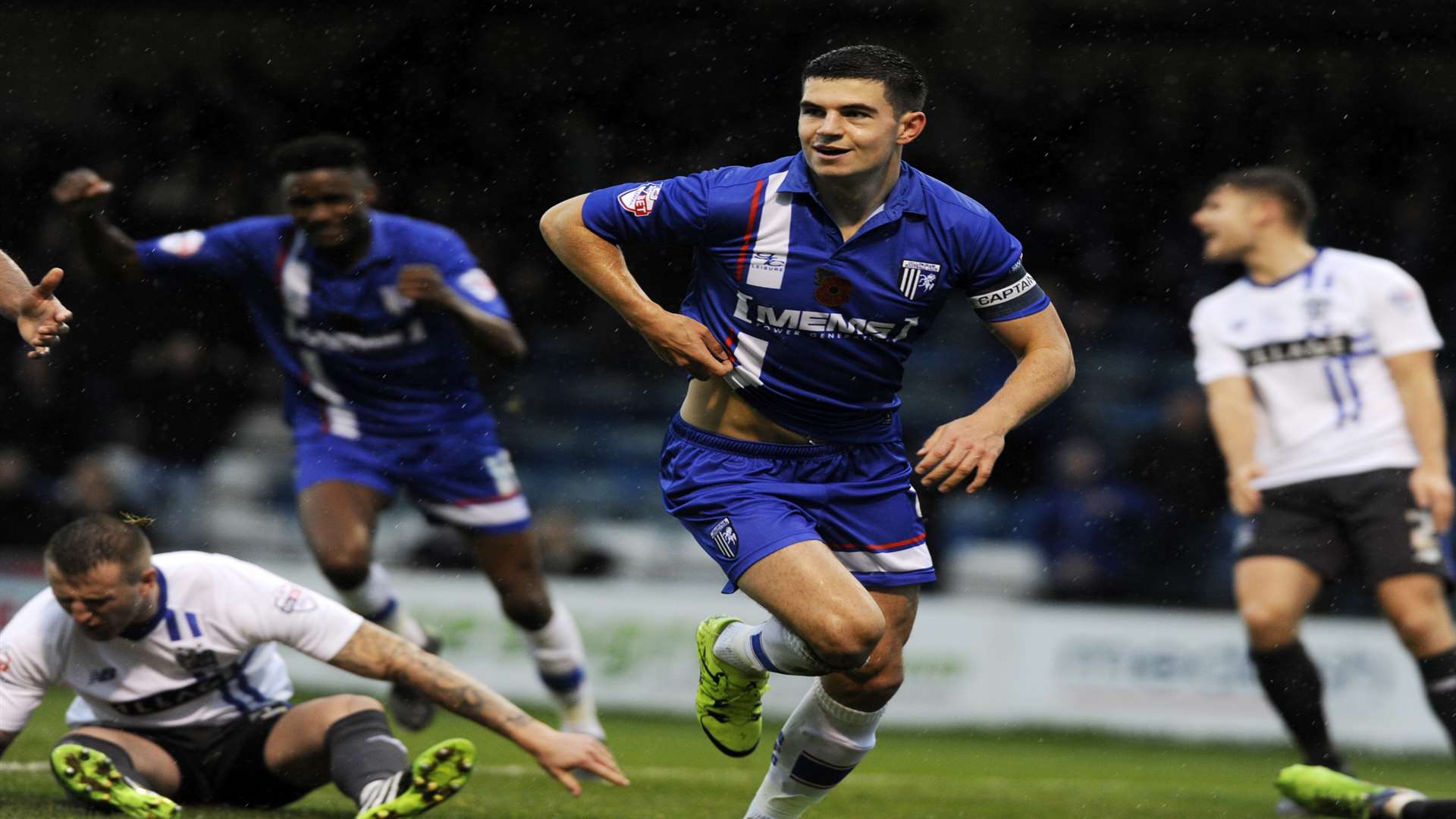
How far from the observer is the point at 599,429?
13516 millimetres

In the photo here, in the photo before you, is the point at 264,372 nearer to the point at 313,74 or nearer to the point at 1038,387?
the point at 313,74

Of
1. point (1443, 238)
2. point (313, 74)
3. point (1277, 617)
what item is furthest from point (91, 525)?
point (1443, 238)

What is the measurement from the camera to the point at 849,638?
15.1 ft

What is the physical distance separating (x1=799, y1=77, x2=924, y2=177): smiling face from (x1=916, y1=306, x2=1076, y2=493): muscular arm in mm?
619

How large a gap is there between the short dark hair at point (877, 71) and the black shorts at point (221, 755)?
8.17ft

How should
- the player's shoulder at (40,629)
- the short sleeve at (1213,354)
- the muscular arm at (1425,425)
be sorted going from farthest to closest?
the short sleeve at (1213,354), the muscular arm at (1425,425), the player's shoulder at (40,629)

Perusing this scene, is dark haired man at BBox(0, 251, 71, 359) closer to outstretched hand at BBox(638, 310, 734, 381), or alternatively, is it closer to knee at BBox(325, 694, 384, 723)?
knee at BBox(325, 694, 384, 723)

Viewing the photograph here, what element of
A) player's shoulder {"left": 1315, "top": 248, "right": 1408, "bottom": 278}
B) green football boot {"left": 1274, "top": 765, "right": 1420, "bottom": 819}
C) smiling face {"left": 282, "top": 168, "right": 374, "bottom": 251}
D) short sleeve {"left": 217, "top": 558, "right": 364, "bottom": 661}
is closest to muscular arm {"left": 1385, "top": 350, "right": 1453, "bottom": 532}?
player's shoulder {"left": 1315, "top": 248, "right": 1408, "bottom": 278}

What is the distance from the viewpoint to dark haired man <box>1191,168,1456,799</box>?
6441mm

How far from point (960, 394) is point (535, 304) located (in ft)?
12.2

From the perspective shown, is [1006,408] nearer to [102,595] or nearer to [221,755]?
[102,595]

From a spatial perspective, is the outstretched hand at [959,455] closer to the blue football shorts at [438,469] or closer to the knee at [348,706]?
the knee at [348,706]

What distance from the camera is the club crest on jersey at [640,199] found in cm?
492

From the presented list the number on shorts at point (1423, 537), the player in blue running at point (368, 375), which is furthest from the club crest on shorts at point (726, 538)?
the number on shorts at point (1423, 537)
